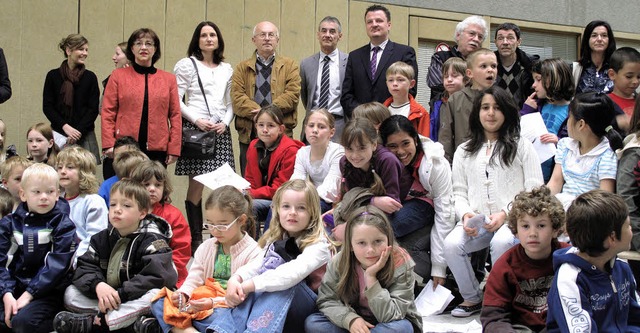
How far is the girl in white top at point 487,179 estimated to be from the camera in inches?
176

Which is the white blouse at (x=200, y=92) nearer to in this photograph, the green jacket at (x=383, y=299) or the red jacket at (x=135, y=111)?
the red jacket at (x=135, y=111)

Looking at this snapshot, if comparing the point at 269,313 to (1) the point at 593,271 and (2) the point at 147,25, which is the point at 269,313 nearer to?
(1) the point at 593,271

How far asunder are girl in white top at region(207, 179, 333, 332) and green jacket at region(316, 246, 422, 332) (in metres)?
0.13

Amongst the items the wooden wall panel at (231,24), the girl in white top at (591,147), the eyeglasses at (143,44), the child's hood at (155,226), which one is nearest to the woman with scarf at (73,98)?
the eyeglasses at (143,44)

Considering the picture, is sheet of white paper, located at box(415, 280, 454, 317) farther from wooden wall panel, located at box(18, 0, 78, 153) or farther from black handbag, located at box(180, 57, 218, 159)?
wooden wall panel, located at box(18, 0, 78, 153)

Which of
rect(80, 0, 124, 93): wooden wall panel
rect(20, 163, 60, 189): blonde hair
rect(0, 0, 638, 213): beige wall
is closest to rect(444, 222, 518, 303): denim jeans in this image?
rect(20, 163, 60, 189): blonde hair

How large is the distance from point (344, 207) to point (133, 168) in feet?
4.62

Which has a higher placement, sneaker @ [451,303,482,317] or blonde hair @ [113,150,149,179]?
blonde hair @ [113,150,149,179]

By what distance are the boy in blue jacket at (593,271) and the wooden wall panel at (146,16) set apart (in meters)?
5.68

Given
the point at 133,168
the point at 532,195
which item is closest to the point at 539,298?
the point at 532,195

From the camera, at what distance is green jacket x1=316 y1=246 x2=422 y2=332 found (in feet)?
11.7

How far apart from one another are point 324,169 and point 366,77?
1.29 metres

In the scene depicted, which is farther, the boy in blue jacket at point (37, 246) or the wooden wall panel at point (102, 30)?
the wooden wall panel at point (102, 30)

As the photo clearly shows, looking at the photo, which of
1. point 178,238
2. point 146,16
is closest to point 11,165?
point 178,238
